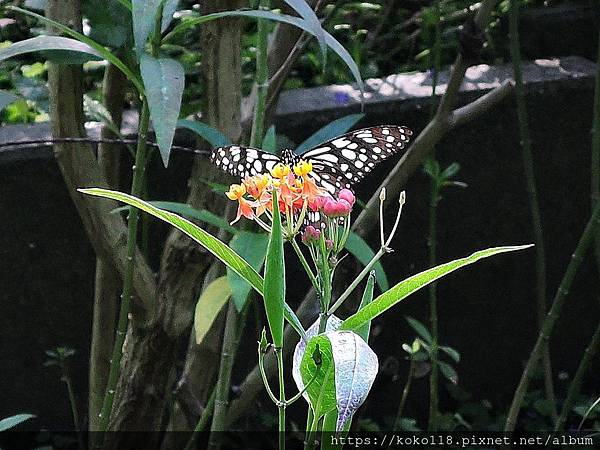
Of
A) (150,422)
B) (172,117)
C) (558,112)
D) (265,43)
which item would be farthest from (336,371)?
(558,112)

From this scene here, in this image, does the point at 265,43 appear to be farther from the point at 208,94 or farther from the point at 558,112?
the point at 558,112

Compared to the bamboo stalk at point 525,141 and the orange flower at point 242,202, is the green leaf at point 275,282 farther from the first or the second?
the bamboo stalk at point 525,141

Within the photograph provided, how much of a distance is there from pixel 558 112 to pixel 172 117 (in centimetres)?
155

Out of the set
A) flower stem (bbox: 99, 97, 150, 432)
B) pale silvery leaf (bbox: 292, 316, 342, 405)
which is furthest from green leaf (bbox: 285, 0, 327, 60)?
pale silvery leaf (bbox: 292, 316, 342, 405)

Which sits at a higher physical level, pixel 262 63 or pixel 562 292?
pixel 262 63

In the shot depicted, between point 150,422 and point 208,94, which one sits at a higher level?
point 208,94

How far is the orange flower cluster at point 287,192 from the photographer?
71cm

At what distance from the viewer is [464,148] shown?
2221 millimetres

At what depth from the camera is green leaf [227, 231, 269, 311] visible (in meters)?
1.21

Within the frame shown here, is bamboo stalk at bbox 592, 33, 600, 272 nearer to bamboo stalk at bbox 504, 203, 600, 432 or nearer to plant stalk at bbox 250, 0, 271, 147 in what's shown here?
bamboo stalk at bbox 504, 203, 600, 432

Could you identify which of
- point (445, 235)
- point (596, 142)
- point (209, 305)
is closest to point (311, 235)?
point (209, 305)

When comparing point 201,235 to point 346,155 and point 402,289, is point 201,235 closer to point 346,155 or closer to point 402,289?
point 402,289

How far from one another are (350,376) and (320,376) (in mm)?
49

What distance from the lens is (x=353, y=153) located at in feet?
3.74
